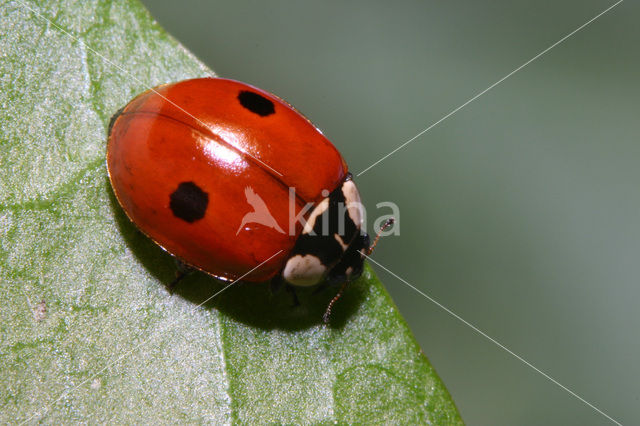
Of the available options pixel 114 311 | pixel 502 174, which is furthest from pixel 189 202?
pixel 502 174

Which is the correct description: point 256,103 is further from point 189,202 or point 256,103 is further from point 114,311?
point 114,311

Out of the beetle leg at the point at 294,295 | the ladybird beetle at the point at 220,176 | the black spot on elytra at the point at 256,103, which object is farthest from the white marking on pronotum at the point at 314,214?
the black spot on elytra at the point at 256,103

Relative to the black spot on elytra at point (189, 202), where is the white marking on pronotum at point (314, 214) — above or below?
above

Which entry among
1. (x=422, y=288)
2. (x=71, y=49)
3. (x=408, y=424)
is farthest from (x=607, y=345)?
(x=71, y=49)

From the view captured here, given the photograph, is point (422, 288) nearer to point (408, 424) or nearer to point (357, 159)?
point (357, 159)

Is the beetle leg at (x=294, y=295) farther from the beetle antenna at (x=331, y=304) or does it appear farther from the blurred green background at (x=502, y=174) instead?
the blurred green background at (x=502, y=174)

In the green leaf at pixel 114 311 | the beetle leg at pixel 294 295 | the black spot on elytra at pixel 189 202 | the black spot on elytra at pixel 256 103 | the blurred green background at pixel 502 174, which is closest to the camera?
the green leaf at pixel 114 311

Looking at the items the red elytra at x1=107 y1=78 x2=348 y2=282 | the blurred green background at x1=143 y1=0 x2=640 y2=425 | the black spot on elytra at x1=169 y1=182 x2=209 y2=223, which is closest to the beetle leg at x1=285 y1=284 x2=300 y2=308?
the red elytra at x1=107 y1=78 x2=348 y2=282
